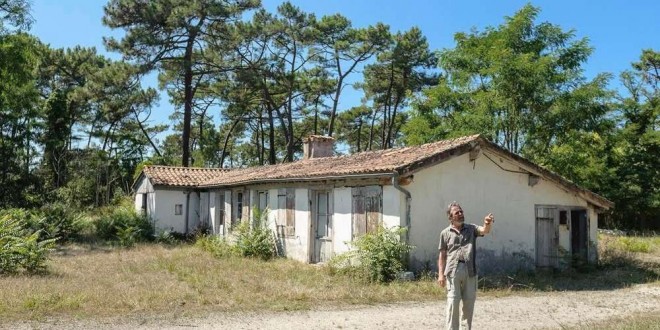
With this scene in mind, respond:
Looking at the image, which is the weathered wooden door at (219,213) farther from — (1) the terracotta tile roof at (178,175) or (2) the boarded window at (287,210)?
(2) the boarded window at (287,210)

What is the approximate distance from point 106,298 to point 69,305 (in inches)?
30.5

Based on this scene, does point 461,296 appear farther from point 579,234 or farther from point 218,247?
point 218,247

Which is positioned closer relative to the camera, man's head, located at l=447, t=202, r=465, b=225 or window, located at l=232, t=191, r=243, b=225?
man's head, located at l=447, t=202, r=465, b=225

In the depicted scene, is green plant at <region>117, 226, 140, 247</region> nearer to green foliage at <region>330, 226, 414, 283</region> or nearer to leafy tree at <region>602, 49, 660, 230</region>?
green foliage at <region>330, 226, 414, 283</region>

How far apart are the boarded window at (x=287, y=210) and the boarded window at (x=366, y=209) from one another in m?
3.21

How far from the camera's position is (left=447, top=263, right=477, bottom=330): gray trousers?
6566mm

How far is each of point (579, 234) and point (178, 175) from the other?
55.4ft

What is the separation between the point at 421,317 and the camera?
28.5 feet

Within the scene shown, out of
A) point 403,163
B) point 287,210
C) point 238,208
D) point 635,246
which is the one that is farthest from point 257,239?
point 635,246

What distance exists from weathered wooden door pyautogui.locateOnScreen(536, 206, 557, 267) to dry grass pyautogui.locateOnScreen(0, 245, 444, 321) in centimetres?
429

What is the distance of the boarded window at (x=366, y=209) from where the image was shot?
1301cm

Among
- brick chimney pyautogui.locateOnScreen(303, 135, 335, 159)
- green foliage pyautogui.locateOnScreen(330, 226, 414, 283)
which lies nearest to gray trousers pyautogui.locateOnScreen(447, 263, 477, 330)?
green foliage pyautogui.locateOnScreen(330, 226, 414, 283)

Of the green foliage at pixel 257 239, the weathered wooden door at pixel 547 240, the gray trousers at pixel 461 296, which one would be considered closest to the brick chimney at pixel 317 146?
the green foliage at pixel 257 239

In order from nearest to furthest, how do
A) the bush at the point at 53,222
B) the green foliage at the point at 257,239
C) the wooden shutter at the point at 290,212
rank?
the wooden shutter at the point at 290,212, the green foliage at the point at 257,239, the bush at the point at 53,222
